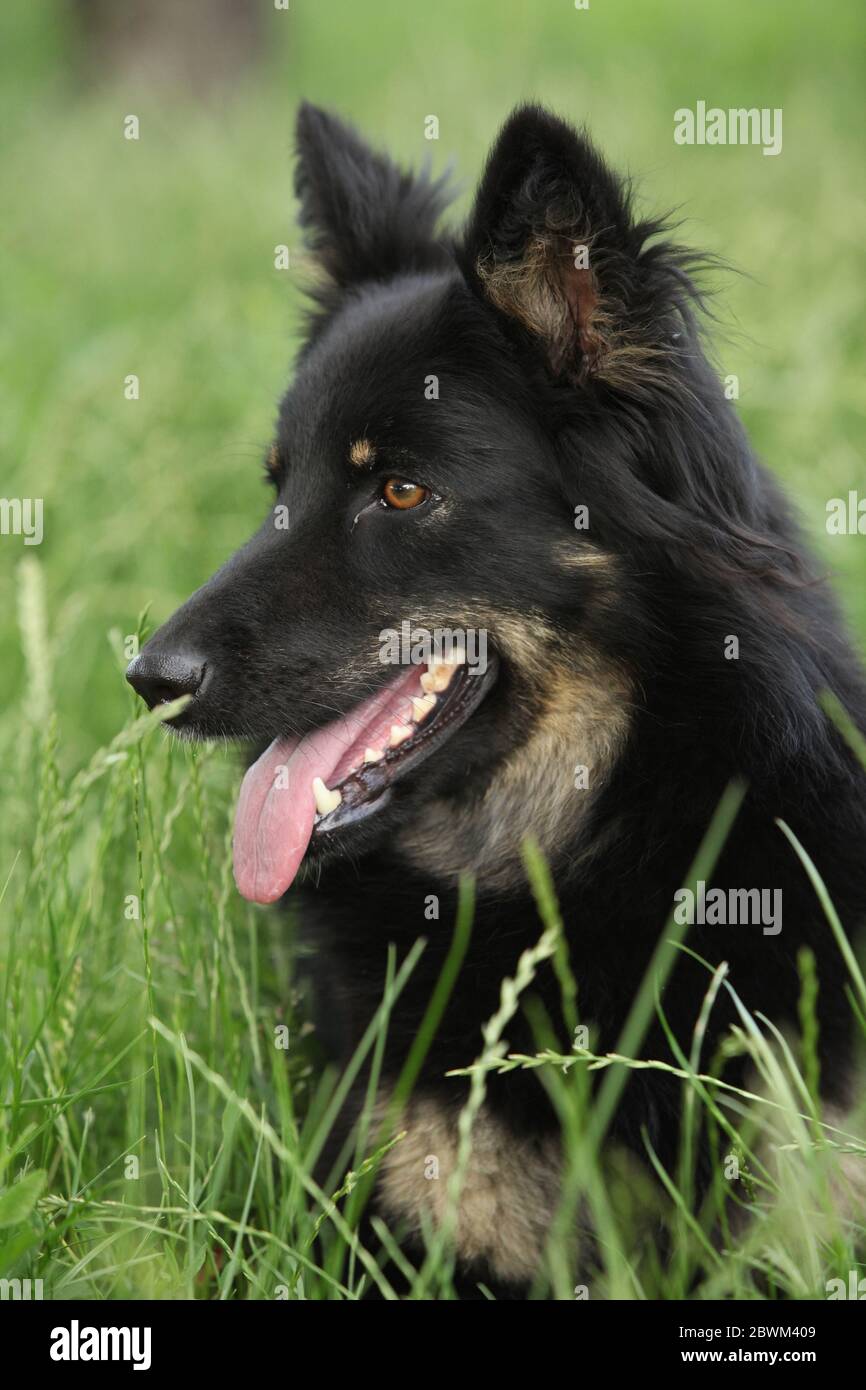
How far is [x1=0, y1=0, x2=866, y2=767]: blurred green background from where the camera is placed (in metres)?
5.65

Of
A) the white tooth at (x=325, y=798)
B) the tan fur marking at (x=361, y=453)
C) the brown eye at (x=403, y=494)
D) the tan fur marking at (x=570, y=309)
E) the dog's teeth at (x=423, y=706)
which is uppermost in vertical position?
the tan fur marking at (x=570, y=309)

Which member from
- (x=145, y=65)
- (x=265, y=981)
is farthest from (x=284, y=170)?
(x=265, y=981)

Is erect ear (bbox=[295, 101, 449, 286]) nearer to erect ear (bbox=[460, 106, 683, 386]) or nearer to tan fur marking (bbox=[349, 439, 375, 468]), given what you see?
erect ear (bbox=[460, 106, 683, 386])

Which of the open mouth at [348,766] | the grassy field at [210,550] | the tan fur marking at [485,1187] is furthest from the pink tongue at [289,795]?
the tan fur marking at [485,1187]

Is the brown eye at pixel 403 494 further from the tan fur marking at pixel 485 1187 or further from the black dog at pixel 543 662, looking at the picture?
the tan fur marking at pixel 485 1187

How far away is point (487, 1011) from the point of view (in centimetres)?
286

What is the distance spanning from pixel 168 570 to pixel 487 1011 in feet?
10.9

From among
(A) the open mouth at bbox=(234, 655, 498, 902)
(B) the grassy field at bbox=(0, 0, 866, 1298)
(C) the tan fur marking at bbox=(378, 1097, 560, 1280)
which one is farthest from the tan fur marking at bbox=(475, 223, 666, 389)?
(C) the tan fur marking at bbox=(378, 1097, 560, 1280)

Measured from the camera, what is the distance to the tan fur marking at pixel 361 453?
2932 millimetres

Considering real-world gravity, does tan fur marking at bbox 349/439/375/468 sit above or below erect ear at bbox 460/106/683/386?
below

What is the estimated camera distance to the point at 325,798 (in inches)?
112

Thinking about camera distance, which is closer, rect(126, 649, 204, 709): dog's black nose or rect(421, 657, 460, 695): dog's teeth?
rect(126, 649, 204, 709): dog's black nose

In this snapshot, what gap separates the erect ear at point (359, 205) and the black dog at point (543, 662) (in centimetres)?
76

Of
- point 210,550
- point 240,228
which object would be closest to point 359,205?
point 210,550
